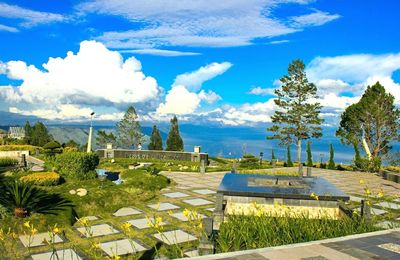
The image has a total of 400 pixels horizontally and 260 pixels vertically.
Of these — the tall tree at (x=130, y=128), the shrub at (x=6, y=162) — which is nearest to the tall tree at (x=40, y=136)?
the tall tree at (x=130, y=128)

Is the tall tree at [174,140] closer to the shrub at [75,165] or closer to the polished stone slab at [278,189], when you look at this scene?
the shrub at [75,165]

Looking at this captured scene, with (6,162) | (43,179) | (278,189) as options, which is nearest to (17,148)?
(6,162)

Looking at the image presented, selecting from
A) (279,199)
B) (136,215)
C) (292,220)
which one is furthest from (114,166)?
(292,220)

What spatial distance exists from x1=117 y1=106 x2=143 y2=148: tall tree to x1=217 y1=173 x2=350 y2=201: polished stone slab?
1863 inches

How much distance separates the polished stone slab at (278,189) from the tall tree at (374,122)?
2481 centimetres

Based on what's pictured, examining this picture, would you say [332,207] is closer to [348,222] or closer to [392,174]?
[348,222]

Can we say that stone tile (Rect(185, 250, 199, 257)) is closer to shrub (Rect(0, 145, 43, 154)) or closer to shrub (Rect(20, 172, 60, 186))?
shrub (Rect(20, 172, 60, 186))

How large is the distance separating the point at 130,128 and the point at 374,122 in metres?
38.3

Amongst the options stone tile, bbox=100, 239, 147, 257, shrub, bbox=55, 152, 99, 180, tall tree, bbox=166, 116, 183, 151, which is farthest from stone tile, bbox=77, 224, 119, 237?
tall tree, bbox=166, 116, 183, 151

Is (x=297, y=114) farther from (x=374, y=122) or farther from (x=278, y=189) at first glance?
(x=278, y=189)

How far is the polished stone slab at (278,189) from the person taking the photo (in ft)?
35.4

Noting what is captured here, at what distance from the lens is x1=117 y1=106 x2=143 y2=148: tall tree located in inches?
2341

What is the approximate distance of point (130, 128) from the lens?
59.7 m

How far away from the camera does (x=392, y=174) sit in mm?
22625
